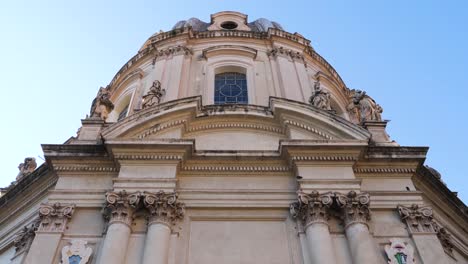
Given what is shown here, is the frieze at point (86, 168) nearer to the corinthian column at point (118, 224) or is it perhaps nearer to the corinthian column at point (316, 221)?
the corinthian column at point (118, 224)

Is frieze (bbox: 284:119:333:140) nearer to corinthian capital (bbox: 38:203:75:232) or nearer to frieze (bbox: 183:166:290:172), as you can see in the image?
frieze (bbox: 183:166:290:172)

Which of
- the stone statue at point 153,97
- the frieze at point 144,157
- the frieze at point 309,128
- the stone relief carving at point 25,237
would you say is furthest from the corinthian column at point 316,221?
the stone relief carving at point 25,237

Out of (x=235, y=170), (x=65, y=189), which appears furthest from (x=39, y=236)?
(x=235, y=170)

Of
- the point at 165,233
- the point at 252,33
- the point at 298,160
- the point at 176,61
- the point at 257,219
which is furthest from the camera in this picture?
the point at 252,33

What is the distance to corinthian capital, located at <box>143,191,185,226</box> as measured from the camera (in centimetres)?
1276

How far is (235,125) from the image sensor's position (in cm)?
1631

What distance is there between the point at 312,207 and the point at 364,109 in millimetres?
5632

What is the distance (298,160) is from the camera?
14281 millimetres

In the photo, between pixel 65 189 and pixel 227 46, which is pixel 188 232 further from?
pixel 227 46

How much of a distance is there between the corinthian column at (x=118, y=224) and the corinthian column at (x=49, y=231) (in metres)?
1.15

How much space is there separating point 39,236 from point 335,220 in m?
7.70

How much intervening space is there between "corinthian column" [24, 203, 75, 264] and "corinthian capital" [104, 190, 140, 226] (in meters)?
1.14

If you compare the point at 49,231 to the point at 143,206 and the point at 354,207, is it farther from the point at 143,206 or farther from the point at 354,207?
the point at 354,207

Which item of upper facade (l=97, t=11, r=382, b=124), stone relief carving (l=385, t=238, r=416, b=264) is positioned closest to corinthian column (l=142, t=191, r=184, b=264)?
stone relief carving (l=385, t=238, r=416, b=264)
